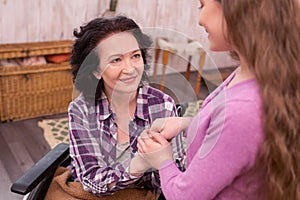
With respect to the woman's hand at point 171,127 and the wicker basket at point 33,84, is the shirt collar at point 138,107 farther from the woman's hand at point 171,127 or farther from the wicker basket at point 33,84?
the wicker basket at point 33,84

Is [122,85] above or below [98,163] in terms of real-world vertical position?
above

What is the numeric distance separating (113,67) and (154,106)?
271mm

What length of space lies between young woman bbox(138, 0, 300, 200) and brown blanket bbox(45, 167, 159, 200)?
51cm

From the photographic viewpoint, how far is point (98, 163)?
1.30 meters

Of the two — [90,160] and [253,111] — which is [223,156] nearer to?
[253,111]

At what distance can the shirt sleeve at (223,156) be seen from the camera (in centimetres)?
73

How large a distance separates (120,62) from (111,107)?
7.8 inches

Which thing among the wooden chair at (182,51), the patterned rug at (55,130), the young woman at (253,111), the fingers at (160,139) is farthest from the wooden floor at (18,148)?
the young woman at (253,111)

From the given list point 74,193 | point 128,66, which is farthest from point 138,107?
point 74,193

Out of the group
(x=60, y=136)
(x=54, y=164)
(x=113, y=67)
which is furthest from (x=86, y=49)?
(x=60, y=136)

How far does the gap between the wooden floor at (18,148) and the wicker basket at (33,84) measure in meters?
0.09

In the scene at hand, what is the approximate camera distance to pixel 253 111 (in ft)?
2.41

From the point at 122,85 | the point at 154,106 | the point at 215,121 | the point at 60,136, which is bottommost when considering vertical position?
the point at 60,136

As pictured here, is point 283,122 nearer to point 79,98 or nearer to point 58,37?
point 79,98
